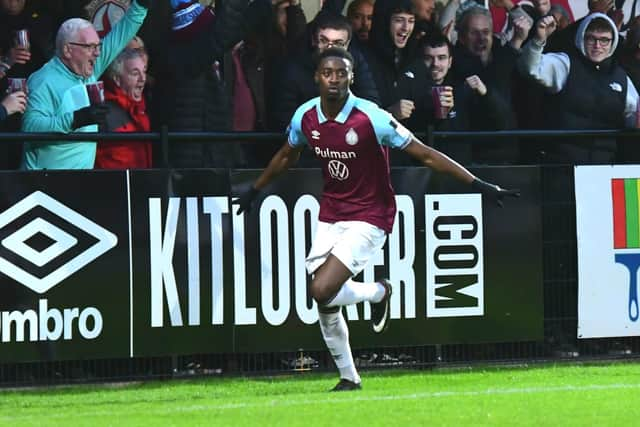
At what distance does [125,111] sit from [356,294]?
2310 mm

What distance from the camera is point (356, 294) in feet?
36.8

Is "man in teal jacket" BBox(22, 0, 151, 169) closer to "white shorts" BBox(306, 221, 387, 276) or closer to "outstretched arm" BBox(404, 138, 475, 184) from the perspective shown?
"white shorts" BBox(306, 221, 387, 276)

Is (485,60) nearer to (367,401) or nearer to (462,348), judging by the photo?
(462,348)

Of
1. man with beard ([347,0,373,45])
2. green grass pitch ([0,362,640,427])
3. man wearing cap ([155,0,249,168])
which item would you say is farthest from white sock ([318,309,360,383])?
man with beard ([347,0,373,45])

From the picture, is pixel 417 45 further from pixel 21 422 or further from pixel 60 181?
pixel 21 422

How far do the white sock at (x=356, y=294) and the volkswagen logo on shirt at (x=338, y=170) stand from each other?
2.22 feet

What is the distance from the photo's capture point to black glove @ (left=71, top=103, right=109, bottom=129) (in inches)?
459

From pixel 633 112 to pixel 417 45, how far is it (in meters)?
1.98

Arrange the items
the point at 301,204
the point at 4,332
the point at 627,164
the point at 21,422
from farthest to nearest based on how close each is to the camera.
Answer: the point at 627,164 → the point at 301,204 → the point at 4,332 → the point at 21,422

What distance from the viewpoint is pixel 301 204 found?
40.7 ft

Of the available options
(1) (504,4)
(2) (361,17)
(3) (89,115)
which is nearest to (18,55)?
(3) (89,115)

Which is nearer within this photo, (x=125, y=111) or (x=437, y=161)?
(x=437, y=161)

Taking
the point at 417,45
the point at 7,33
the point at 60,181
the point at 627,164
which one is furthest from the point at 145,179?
the point at 627,164

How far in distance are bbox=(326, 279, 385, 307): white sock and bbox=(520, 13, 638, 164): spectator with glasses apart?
8.36 feet
